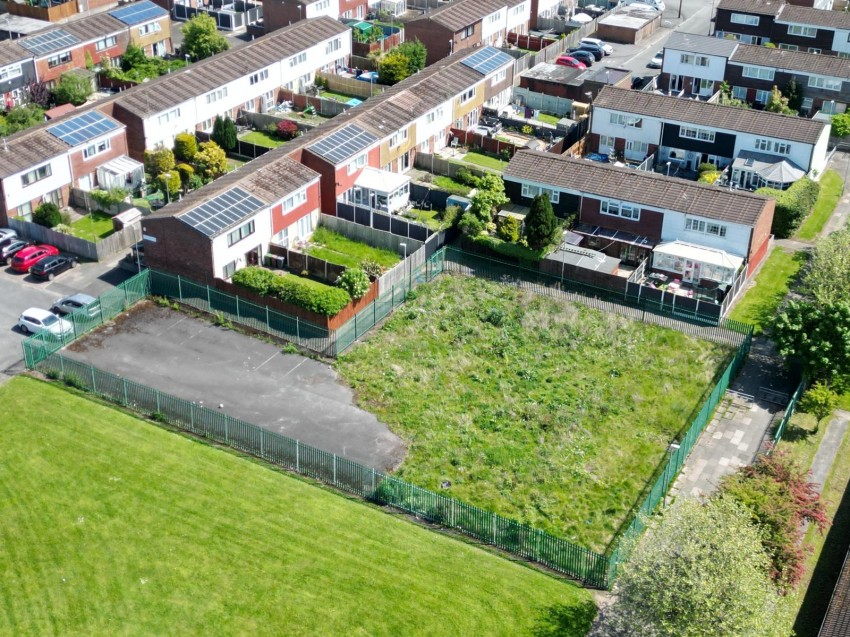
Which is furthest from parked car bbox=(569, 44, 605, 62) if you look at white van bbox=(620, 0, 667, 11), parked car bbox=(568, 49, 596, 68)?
white van bbox=(620, 0, 667, 11)

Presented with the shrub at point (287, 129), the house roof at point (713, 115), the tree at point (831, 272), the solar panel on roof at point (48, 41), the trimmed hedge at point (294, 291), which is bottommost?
the trimmed hedge at point (294, 291)

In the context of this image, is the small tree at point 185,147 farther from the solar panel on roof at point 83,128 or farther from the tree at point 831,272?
the tree at point 831,272

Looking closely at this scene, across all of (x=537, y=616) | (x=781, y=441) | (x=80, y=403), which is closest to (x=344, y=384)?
(x=80, y=403)

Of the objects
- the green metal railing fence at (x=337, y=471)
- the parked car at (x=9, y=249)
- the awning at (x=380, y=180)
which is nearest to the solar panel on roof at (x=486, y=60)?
the awning at (x=380, y=180)

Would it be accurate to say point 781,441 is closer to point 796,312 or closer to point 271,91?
point 796,312

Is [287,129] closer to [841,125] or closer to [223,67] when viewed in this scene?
[223,67]

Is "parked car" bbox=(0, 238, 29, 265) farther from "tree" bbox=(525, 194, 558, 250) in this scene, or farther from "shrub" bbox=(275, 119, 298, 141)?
"tree" bbox=(525, 194, 558, 250)

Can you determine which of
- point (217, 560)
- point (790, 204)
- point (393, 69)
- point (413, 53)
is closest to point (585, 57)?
point (413, 53)
